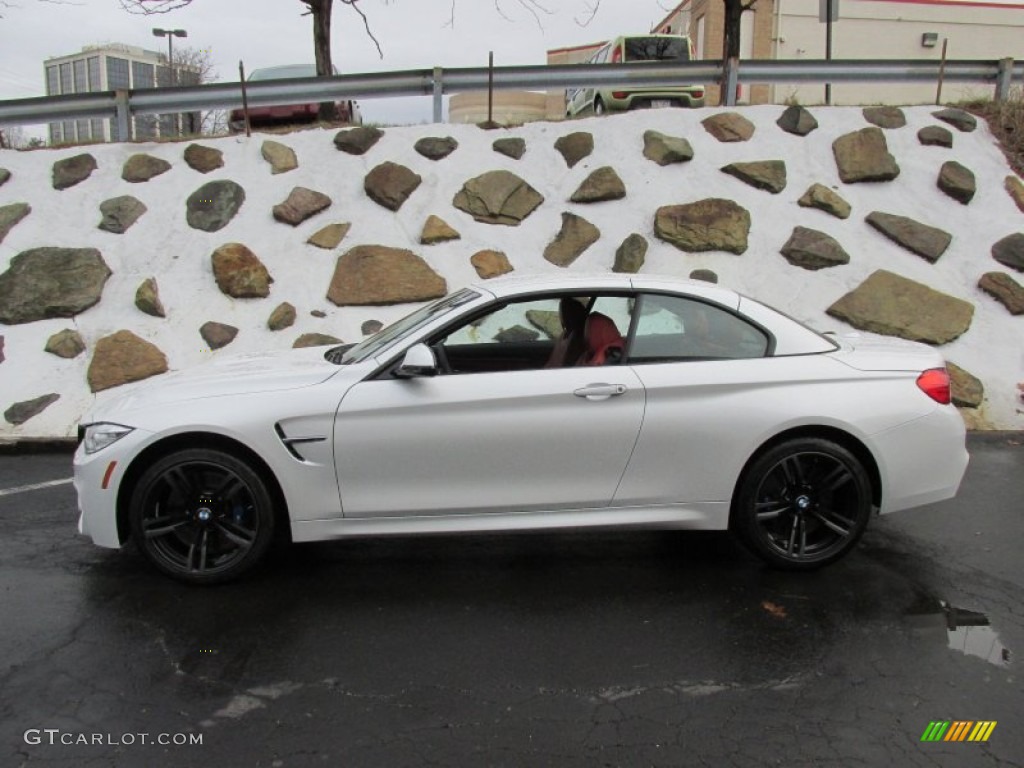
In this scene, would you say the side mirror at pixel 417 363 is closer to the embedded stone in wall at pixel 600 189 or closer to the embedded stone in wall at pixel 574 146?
the embedded stone in wall at pixel 600 189

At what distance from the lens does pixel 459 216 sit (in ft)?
31.5

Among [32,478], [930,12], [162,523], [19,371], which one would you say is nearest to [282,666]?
[162,523]

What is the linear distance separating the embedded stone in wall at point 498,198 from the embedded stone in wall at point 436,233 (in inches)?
14.3

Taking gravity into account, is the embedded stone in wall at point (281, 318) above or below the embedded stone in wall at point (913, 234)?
below

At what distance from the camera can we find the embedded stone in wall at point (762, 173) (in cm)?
971

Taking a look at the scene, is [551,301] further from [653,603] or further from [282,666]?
[282,666]

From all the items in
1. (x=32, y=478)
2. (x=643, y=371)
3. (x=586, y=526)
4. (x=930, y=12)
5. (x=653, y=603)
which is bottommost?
(x=32, y=478)

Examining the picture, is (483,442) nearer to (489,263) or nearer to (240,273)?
(489,263)

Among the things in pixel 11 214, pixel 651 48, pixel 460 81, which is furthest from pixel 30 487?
pixel 651 48

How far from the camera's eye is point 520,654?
351 centimetres

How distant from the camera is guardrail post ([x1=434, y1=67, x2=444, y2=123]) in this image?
1084 cm

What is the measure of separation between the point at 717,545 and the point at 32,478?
4.87 meters

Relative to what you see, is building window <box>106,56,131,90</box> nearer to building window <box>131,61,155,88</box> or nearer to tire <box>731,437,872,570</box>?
building window <box>131,61,155,88</box>

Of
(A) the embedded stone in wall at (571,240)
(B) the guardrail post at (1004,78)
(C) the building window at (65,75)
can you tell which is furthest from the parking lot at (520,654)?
(C) the building window at (65,75)
